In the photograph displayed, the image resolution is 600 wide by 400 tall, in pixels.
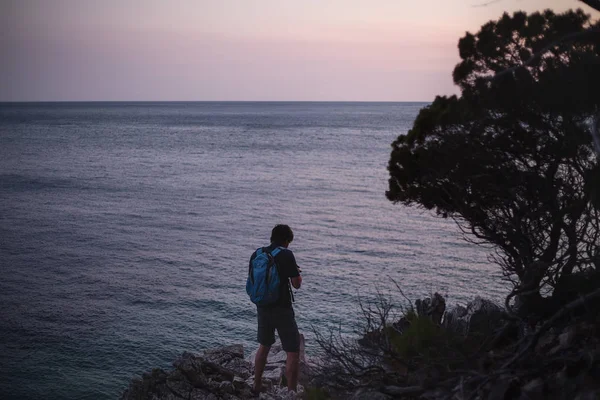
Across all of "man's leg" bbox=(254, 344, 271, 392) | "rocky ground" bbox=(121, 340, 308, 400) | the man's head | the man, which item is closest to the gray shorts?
the man

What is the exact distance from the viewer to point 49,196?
1512 inches

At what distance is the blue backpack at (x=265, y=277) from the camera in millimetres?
7301

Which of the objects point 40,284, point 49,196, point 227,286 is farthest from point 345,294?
point 49,196

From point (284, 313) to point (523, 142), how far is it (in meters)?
3.43

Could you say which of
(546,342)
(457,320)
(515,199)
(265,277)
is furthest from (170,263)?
(546,342)

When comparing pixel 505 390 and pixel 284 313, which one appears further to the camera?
pixel 284 313

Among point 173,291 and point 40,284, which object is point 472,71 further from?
point 40,284

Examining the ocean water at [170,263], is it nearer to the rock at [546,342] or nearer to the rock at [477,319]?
the rock at [477,319]

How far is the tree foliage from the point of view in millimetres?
6875

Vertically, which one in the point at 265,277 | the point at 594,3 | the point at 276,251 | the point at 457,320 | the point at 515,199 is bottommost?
the point at 457,320

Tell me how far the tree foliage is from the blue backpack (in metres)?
2.28

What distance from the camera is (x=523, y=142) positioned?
7566 mm

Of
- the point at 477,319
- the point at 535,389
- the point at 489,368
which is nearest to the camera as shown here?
the point at 535,389

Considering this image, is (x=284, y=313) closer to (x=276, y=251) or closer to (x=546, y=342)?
(x=276, y=251)
